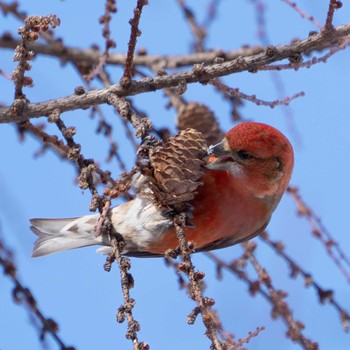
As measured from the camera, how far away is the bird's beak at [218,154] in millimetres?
2498

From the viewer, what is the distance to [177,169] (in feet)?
7.04

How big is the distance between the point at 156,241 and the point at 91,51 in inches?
50.0

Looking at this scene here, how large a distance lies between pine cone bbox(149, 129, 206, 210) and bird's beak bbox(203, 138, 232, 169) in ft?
0.66

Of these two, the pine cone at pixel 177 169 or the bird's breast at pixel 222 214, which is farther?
the bird's breast at pixel 222 214

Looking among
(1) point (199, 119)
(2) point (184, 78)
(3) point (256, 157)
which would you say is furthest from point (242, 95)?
(1) point (199, 119)

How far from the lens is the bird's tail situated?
11.2 ft

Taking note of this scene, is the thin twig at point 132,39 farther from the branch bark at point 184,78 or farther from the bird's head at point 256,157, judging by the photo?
the bird's head at point 256,157

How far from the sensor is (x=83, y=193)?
6.34 ft

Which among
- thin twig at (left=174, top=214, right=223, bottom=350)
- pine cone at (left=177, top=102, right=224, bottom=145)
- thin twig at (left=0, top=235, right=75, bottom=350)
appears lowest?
thin twig at (left=174, top=214, right=223, bottom=350)

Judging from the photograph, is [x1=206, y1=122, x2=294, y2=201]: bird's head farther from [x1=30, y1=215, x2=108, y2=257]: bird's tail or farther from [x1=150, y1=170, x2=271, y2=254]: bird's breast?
[x1=30, y1=215, x2=108, y2=257]: bird's tail

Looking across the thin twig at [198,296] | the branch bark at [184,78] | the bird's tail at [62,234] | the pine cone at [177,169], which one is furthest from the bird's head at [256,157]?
the bird's tail at [62,234]

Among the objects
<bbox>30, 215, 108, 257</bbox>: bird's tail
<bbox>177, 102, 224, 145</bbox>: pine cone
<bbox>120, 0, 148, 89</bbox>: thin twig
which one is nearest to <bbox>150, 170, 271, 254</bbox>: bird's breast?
<bbox>177, 102, 224, 145</bbox>: pine cone

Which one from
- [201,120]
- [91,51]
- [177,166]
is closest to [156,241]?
[201,120]

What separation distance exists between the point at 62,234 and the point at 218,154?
4.20 ft
